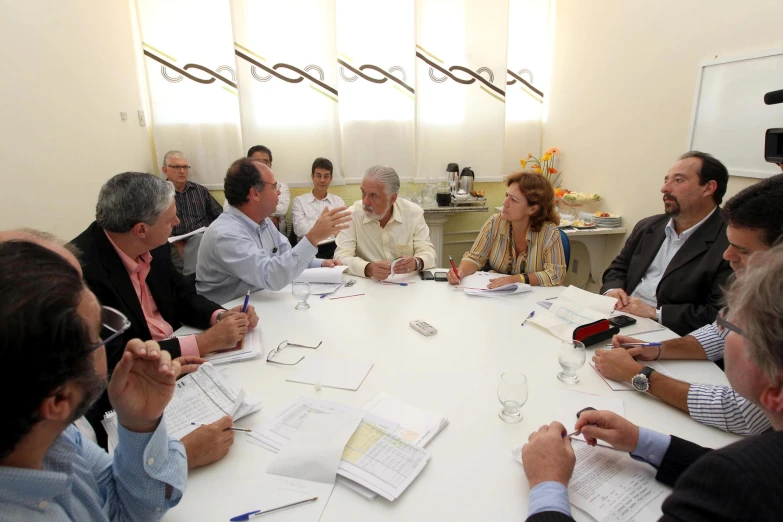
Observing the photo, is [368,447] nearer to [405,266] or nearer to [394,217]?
[405,266]

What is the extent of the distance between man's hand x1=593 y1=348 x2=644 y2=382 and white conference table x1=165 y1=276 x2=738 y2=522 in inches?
1.6

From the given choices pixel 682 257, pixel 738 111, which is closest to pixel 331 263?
pixel 682 257

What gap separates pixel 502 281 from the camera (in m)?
2.36

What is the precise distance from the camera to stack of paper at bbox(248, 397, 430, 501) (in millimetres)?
1018

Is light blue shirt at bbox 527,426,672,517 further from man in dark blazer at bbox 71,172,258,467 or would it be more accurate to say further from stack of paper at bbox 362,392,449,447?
man in dark blazer at bbox 71,172,258,467

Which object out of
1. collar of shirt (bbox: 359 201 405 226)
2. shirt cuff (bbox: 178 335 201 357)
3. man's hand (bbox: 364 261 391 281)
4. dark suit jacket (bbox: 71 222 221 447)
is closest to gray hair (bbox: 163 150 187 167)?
collar of shirt (bbox: 359 201 405 226)

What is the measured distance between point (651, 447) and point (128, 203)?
1864mm

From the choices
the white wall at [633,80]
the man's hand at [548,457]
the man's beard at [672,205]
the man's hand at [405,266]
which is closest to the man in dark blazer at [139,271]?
the man's hand at [405,266]

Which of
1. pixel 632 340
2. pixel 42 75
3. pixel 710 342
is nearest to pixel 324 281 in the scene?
pixel 632 340

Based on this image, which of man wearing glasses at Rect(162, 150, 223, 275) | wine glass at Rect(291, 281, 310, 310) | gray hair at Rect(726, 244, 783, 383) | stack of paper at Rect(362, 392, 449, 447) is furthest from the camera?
man wearing glasses at Rect(162, 150, 223, 275)

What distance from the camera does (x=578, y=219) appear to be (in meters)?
4.20

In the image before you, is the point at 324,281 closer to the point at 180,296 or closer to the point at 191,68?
the point at 180,296

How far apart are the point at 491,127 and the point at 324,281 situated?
10.4 ft

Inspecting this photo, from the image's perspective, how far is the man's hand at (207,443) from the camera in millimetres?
1060
